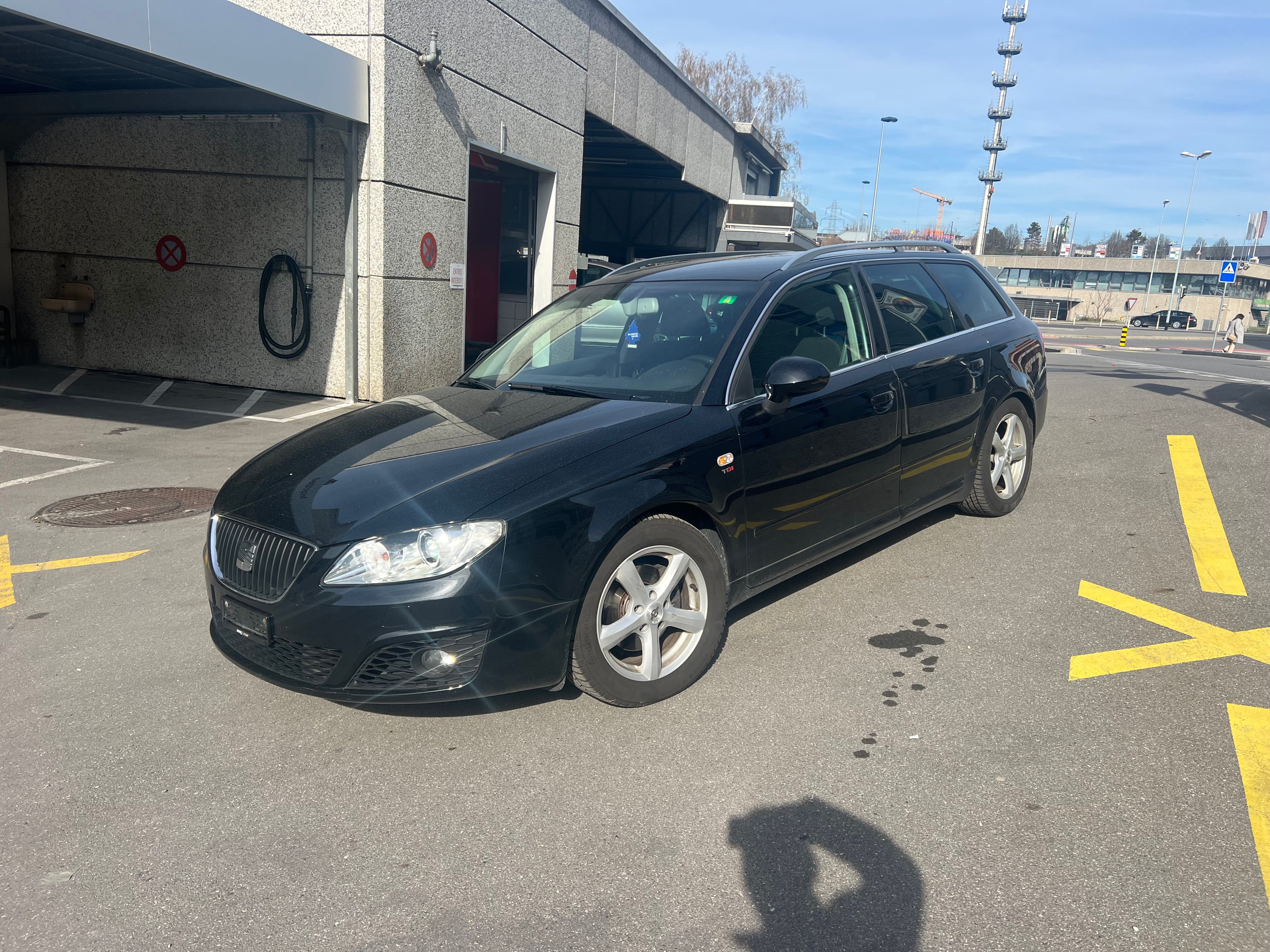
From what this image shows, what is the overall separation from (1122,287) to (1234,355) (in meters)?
65.8

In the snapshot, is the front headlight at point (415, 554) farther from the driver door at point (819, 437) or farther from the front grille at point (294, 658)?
the driver door at point (819, 437)

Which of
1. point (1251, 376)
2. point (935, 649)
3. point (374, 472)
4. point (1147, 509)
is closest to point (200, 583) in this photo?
point (374, 472)

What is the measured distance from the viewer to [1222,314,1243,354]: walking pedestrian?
35.9 m

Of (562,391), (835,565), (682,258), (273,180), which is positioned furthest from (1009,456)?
(273,180)

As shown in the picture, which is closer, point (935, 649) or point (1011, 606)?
point (935, 649)

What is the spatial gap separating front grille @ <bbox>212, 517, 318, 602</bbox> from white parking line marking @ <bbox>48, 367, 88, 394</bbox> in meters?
9.01

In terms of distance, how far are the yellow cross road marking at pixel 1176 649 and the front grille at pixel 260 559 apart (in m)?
2.99

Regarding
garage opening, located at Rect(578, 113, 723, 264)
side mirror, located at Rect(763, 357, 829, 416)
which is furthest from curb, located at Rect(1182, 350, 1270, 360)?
side mirror, located at Rect(763, 357, 829, 416)

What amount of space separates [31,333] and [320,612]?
39.7 ft

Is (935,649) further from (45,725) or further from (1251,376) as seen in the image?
(1251,376)

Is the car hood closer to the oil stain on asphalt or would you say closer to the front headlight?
the front headlight

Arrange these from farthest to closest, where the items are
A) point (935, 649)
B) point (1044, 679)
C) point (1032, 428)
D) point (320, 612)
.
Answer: point (1032, 428) → point (935, 649) → point (1044, 679) → point (320, 612)

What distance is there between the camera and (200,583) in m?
4.91

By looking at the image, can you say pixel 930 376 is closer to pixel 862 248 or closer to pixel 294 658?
pixel 862 248
